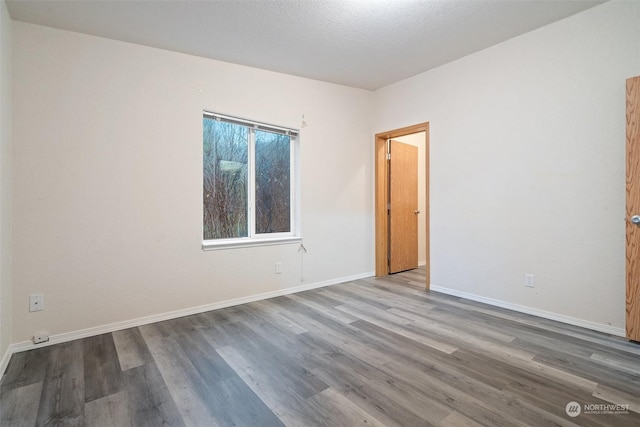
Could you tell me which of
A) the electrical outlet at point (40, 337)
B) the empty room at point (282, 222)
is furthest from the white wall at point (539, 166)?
the electrical outlet at point (40, 337)

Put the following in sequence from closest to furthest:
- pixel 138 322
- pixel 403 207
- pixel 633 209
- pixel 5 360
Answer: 1. pixel 5 360
2. pixel 633 209
3. pixel 138 322
4. pixel 403 207

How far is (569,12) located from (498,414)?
10.0 ft

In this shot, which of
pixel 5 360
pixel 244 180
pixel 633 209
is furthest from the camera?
pixel 244 180

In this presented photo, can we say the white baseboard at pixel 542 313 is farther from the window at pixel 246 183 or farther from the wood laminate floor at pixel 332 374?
the window at pixel 246 183

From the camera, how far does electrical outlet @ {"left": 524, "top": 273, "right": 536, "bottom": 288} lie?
2.82m

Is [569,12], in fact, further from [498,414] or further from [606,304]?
[498,414]

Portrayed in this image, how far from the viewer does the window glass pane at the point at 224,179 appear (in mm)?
3186

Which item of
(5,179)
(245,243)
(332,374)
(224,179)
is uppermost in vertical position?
(224,179)

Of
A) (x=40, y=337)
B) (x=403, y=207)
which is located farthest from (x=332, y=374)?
(x=403, y=207)

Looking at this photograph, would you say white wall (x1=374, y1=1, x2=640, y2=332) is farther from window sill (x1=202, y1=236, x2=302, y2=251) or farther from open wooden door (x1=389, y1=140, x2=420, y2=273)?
window sill (x1=202, y1=236, x2=302, y2=251)

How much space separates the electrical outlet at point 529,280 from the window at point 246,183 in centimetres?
242

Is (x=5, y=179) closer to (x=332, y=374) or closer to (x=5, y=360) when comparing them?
(x=5, y=360)

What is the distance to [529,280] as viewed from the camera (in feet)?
9.33

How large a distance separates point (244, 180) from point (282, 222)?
701 millimetres
